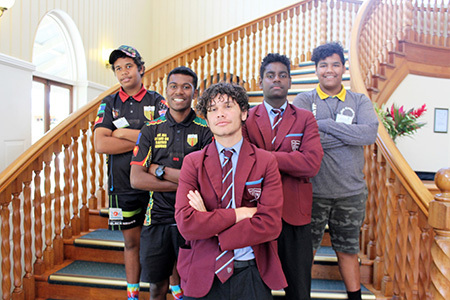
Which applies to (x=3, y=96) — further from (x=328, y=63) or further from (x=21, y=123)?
(x=328, y=63)

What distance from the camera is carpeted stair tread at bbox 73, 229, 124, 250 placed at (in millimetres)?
2564

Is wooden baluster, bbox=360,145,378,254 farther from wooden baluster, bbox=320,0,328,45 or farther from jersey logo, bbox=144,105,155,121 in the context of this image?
wooden baluster, bbox=320,0,328,45

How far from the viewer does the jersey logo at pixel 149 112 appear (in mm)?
1938

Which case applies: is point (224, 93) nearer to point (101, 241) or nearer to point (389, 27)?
point (101, 241)

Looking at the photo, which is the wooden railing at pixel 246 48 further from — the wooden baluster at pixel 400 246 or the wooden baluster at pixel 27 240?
the wooden baluster at pixel 400 246

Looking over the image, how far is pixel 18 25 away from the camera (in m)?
3.47

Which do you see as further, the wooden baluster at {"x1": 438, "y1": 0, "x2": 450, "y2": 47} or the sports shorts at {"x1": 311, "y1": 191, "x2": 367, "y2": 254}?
the wooden baluster at {"x1": 438, "y1": 0, "x2": 450, "y2": 47}

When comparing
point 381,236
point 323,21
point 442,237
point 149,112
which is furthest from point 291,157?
point 323,21

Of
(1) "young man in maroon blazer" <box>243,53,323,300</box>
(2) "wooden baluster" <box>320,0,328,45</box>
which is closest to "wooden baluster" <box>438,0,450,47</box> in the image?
(2) "wooden baluster" <box>320,0,328,45</box>

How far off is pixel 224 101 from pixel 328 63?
793mm

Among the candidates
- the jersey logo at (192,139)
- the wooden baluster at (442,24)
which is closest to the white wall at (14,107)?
the jersey logo at (192,139)

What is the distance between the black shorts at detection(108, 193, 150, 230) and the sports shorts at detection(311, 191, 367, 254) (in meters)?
0.90

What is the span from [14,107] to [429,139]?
6.09 meters

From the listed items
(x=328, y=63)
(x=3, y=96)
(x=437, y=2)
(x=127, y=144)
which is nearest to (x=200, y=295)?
(x=127, y=144)
